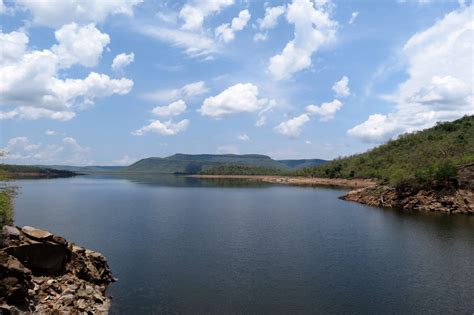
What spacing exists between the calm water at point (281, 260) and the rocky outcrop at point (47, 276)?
3.04m

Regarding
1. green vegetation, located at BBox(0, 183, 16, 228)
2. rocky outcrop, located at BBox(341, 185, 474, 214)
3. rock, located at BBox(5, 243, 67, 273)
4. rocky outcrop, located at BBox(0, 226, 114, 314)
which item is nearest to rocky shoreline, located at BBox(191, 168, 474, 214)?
rocky outcrop, located at BBox(341, 185, 474, 214)

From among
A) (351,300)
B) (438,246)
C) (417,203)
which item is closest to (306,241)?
(438,246)

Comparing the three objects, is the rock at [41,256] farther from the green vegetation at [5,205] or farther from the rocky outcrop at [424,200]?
the rocky outcrop at [424,200]

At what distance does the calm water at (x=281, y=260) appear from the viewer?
4259 cm

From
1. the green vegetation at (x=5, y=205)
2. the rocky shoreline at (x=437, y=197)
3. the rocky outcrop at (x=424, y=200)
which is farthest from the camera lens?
the rocky shoreline at (x=437, y=197)

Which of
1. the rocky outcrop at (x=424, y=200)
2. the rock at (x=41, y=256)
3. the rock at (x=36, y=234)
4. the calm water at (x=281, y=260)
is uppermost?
the rocky outcrop at (x=424, y=200)

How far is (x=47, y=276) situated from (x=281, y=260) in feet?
104

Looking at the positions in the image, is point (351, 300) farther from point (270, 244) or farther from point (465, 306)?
point (270, 244)

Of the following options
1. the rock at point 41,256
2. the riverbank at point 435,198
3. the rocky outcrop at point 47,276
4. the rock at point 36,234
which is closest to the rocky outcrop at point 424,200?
the riverbank at point 435,198

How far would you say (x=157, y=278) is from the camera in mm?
49750

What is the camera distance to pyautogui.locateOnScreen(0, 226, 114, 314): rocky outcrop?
124ft

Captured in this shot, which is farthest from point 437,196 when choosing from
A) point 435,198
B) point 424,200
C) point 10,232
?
point 10,232

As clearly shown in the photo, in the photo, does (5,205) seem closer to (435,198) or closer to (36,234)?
(36,234)

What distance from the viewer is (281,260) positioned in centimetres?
5875
